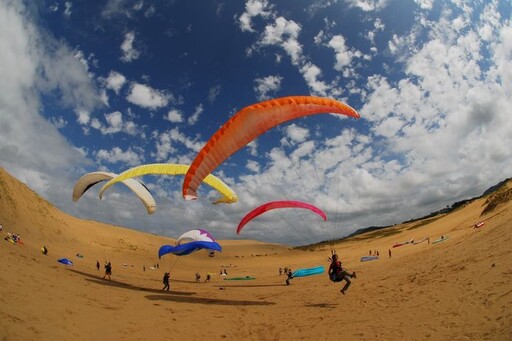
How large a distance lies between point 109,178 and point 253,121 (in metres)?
12.0

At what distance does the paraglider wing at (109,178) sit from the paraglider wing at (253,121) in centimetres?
677

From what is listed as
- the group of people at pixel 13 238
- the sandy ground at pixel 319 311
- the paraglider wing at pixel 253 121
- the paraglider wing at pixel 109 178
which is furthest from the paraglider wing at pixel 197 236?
the group of people at pixel 13 238

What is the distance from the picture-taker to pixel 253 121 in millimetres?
10523

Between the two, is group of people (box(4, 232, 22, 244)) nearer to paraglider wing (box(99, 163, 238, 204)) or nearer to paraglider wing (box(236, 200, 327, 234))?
paraglider wing (box(99, 163, 238, 204))

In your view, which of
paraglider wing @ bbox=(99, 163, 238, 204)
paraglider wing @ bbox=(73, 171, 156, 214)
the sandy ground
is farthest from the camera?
paraglider wing @ bbox=(73, 171, 156, 214)

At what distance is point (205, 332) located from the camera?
28.4 feet

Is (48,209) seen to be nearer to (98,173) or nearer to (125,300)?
(98,173)

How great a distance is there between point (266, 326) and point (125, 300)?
242 inches

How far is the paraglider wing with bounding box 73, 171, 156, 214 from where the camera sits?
1702 centimetres

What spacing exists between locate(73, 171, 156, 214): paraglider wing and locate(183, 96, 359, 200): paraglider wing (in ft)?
22.2

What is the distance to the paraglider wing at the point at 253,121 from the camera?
10422mm

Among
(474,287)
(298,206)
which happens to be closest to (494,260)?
(474,287)

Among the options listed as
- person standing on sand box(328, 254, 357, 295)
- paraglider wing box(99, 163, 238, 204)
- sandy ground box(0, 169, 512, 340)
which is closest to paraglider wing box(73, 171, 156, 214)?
paraglider wing box(99, 163, 238, 204)

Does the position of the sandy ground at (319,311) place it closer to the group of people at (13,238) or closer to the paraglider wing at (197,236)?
the paraglider wing at (197,236)
